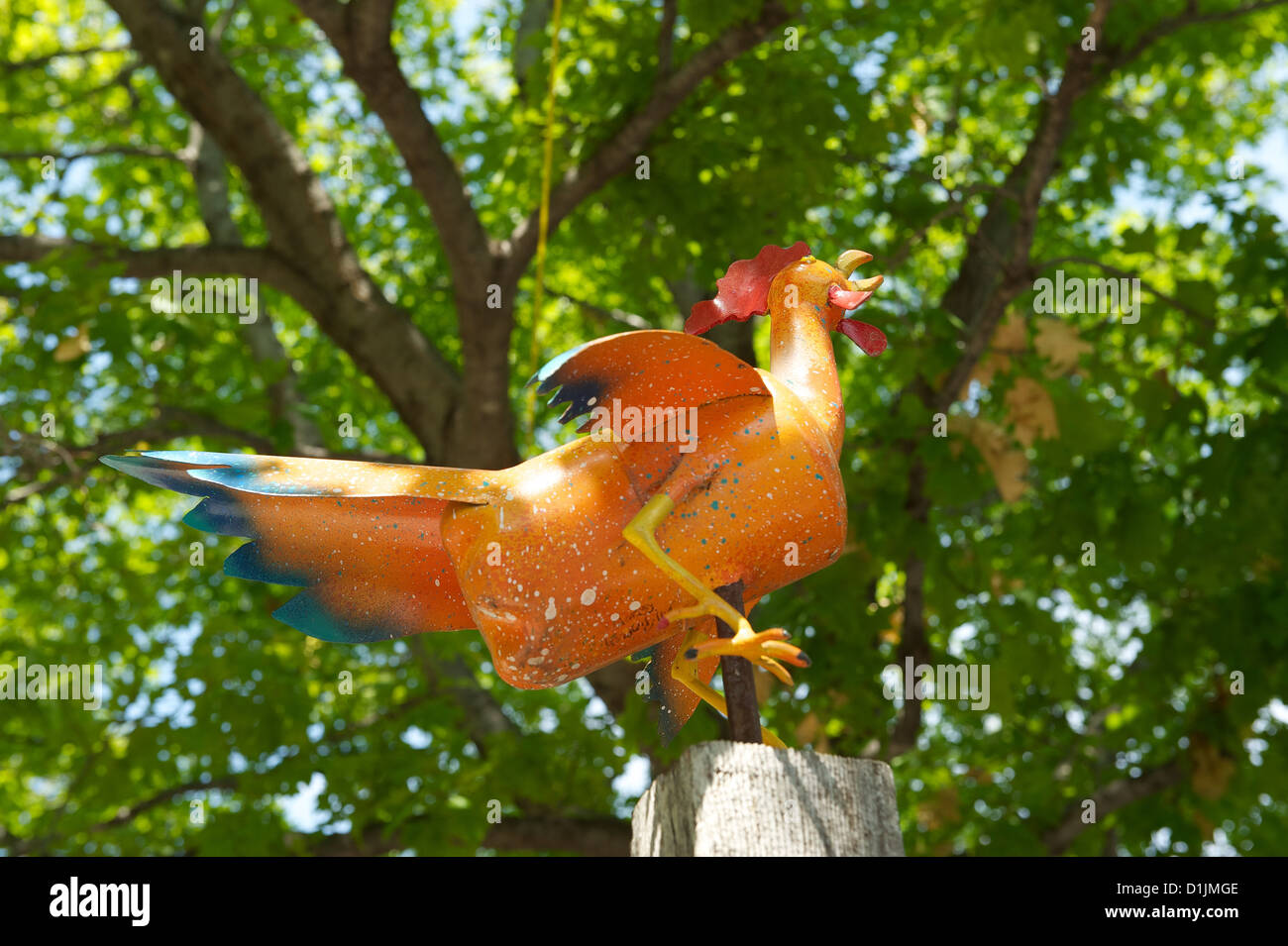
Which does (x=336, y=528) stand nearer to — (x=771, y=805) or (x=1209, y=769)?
(x=771, y=805)

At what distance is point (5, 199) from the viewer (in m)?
9.36

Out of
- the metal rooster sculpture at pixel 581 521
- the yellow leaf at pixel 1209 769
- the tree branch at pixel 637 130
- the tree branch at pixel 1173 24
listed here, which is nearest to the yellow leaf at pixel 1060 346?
the tree branch at pixel 1173 24

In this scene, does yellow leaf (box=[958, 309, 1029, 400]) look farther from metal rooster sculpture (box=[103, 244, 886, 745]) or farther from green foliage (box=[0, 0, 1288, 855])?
metal rooster sculpture (box=[103, 244, 886, 745])

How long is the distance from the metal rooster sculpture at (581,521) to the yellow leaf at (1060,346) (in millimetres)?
3843

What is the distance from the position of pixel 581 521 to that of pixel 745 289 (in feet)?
2.46

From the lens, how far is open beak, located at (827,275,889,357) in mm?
2734

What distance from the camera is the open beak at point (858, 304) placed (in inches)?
108

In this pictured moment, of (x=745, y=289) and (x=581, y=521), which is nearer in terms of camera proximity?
(x=581, y=521)

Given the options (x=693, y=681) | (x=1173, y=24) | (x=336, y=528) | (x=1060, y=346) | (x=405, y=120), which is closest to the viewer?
(x=336, y=528)

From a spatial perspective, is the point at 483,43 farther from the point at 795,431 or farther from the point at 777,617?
the point at 795,431

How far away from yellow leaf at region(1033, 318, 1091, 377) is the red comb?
3.58m

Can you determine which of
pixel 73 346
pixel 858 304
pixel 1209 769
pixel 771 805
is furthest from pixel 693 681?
pixel 1209 769

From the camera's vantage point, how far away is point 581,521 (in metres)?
2.39

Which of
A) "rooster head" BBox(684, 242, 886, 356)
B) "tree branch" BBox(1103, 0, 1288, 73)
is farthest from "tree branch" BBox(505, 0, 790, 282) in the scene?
"rooster head" BBox(684, 242, 886, 356)
